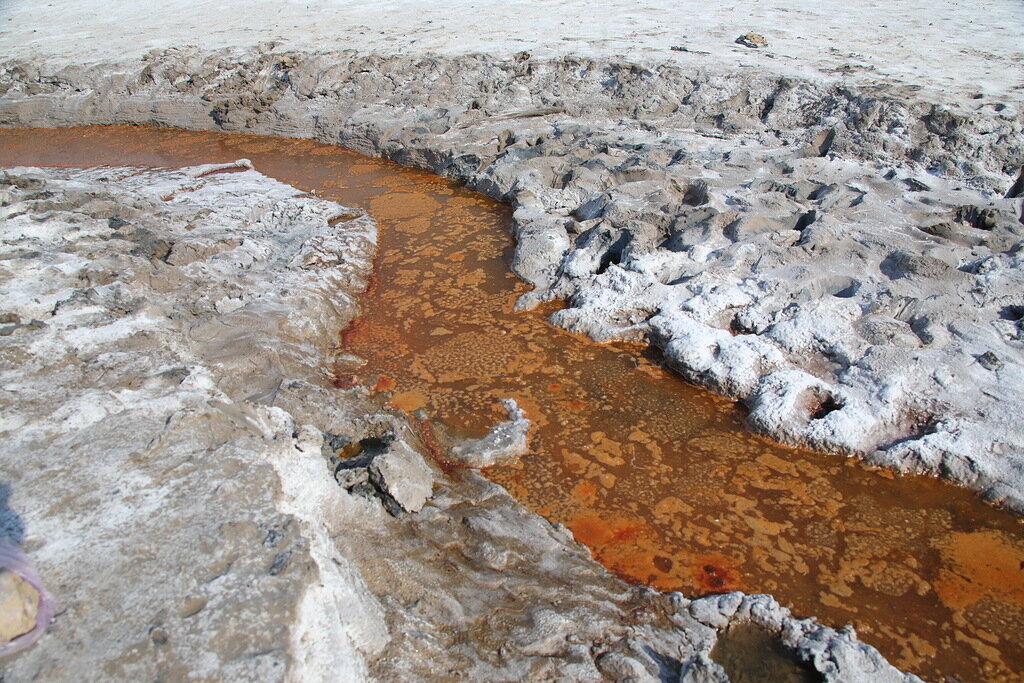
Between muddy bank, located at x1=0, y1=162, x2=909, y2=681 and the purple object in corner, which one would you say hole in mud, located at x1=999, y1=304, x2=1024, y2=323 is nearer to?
muddy bank, located at x1=0, y1=162, x2=909, y2=681

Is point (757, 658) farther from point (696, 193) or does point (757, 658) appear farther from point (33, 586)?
point (696, 193)

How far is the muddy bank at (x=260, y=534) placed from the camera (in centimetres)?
172

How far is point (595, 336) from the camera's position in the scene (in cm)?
390

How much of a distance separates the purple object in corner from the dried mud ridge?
0.12 ft

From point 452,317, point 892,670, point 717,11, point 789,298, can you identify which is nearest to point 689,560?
point 892,670

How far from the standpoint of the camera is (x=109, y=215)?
4.77 m

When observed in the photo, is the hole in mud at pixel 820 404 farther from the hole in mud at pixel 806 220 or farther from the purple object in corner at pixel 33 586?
the purple object in corner at pixel 33 586


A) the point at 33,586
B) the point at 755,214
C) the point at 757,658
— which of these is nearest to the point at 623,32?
the point at 755,214

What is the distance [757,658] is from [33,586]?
2.13 meters

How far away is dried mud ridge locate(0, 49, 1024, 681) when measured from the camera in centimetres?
192

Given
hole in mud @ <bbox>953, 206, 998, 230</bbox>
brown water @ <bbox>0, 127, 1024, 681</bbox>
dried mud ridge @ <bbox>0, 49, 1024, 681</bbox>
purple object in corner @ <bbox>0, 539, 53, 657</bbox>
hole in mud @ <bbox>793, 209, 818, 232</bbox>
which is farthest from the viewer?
hole in mud @ <bbox>793, 209, 818, 232</bbox>

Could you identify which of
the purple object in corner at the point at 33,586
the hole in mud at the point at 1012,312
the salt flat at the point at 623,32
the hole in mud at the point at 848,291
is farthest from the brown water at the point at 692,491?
the salt flat at the point at 623,32

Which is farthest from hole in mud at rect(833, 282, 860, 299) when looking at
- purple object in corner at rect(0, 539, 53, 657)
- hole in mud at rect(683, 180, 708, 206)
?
purple object in corner at rect(0, 539, 53, 657)

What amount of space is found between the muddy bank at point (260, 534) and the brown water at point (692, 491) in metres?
0.20
